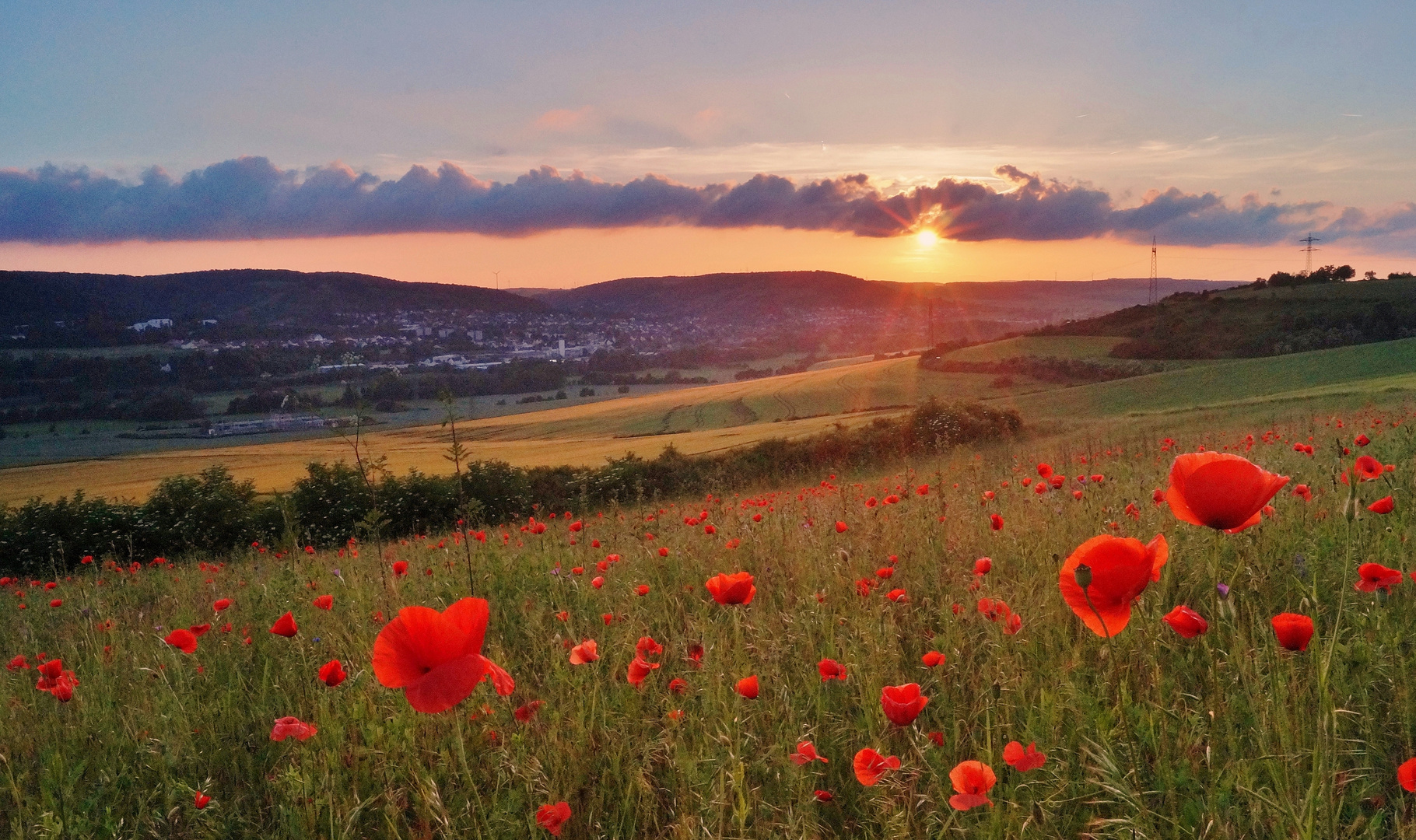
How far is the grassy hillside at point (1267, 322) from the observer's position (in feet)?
163

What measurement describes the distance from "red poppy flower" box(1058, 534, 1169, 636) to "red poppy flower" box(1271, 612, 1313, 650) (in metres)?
0.30

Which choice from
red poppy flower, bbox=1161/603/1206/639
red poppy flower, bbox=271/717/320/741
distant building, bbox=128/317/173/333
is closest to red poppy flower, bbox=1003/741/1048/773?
red poppy flower, bbox=1161/603/1206/639

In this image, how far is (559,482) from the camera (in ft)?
89.8

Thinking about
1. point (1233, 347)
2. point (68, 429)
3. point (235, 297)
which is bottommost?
point (68, 429)

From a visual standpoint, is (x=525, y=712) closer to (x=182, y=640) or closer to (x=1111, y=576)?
(x=182, y=640)

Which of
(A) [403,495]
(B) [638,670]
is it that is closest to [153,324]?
(A) [403,495]

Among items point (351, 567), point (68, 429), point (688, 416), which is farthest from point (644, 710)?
point (68, 429)

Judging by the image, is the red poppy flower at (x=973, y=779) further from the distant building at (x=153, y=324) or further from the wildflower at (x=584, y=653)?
the distant building at (x=153, y=324)

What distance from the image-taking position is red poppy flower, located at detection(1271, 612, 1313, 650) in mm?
1600

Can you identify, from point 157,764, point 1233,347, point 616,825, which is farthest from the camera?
point 1233,347

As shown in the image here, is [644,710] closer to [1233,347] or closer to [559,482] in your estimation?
[559,482]

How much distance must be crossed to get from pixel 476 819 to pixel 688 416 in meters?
53.3

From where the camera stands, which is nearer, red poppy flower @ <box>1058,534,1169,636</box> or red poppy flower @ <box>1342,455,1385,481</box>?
red poppy flower @ <box>1058,534,1169,636</box>

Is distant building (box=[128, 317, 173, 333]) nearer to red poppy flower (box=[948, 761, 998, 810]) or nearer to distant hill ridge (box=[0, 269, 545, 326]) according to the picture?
distant hill ridge (box=[0, 269, 545, 326])
